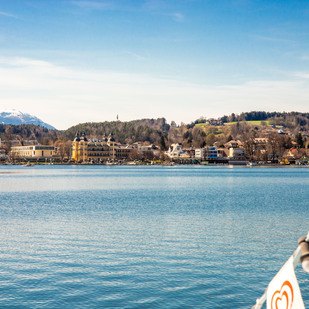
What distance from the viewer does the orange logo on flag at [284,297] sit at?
3.47m

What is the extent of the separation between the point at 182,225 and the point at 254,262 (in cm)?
911

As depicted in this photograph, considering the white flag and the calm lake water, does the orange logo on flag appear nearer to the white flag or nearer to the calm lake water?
the white flag

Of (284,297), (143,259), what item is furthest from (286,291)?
(143,259)

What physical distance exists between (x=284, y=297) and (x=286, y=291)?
0.21 feet

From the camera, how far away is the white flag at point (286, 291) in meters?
3.39

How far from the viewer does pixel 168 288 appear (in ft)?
41.4

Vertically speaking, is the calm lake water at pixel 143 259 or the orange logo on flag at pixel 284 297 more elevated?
the orange logo on flag at pixel 284 297

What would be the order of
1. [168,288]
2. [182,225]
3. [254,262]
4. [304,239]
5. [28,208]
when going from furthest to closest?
[28,208] < [182,225] < [254,262] < [168,288] < [304,239]

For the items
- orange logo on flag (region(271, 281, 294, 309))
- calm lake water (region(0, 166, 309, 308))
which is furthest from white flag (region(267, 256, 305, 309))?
calm lake water (region(0, 166, 309, 308))

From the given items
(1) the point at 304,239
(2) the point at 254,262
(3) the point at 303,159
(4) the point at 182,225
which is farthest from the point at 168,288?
(3) the point at 303,159

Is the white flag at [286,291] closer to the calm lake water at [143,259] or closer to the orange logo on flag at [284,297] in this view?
the orange logo on flag at [284,297]

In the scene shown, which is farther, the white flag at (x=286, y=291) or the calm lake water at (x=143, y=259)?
the calm lake water at (x=143, y=259)

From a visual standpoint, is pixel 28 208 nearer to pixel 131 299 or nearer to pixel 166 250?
pixel 166 250

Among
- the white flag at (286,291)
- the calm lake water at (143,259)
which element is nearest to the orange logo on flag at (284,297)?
the white flag at (286,291)
